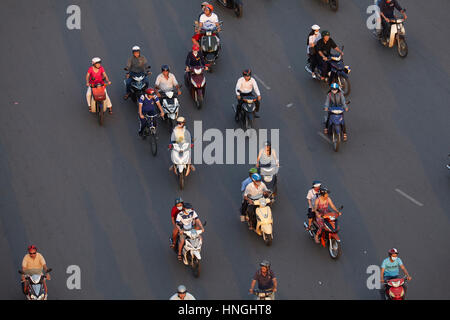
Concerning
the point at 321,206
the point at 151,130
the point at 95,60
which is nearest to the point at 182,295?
the point at 321,206

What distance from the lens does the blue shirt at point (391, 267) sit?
3027 centimetres

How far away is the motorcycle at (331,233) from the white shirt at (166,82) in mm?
6768

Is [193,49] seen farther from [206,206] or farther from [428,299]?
[428,299]

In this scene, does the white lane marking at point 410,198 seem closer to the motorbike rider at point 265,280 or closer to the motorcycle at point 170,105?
the motorbike rider at point 265,280

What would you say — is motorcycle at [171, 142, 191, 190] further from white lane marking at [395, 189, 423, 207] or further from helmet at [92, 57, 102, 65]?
white lane marking at [395, 189, 423, 207]

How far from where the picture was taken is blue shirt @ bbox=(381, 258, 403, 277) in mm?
30266

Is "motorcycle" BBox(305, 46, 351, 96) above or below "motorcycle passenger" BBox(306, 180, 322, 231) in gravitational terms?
above

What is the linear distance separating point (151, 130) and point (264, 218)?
4948 millimetres

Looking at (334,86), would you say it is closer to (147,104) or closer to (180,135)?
(180,135)

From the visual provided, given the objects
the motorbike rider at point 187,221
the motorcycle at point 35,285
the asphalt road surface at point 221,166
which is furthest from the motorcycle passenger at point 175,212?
the motorcycle at point 35,285

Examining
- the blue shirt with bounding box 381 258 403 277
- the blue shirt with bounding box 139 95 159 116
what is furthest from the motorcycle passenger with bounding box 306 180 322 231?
the blue shirt with bounding box 139 95 159 116

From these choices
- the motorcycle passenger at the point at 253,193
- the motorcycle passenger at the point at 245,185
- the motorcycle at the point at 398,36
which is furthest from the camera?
the motorcycle at the point at 398,36

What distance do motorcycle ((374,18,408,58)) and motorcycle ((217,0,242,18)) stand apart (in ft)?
15.9

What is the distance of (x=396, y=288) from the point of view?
30.3m
